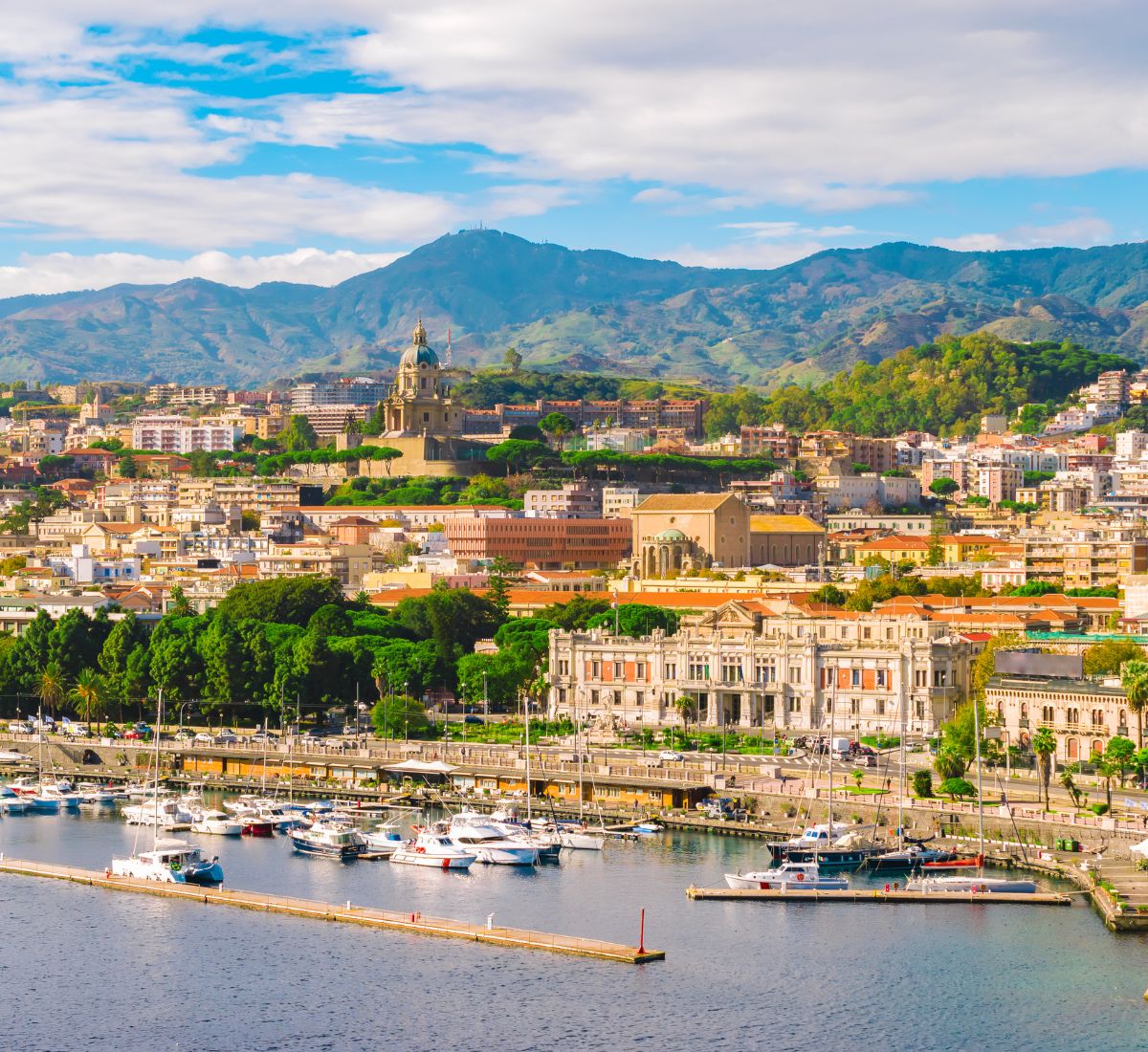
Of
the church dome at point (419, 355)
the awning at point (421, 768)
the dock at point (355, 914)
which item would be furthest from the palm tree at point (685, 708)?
the church dome at point (419, 355)

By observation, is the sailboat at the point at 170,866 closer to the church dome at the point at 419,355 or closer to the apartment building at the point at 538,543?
the apartment building at the point at 538,543

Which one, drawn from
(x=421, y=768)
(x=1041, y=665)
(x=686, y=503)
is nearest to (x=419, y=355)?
(x=686, y=503)

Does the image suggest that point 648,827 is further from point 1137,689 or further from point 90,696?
point 90,696

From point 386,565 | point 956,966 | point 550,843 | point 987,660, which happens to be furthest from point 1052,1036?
point 386,565

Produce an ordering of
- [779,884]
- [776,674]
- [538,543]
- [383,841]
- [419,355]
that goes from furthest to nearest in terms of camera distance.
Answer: [419,355] → [538,543] → [776,674] → [383,841] → [779,884]

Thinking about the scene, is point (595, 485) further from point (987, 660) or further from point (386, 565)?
point (987, 660)

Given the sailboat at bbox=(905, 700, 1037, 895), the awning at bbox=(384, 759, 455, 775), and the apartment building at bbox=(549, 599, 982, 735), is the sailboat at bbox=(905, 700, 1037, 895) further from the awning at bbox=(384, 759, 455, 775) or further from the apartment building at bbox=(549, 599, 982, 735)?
the apartment building at bbox=(549, 599, 982, 735)

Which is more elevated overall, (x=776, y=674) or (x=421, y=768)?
(x=776, y=674)
